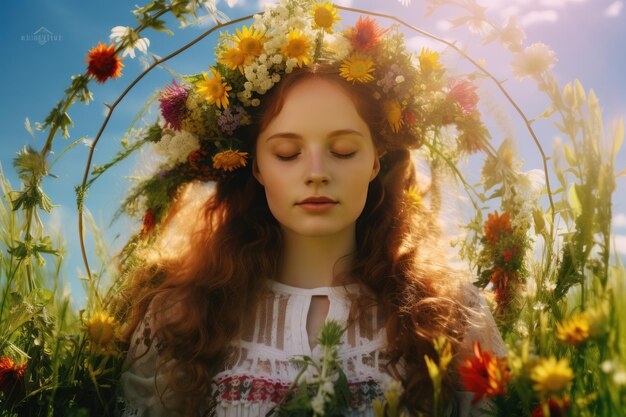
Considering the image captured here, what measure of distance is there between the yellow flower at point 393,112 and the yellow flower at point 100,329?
1334 millimetres

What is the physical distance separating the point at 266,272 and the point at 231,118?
0.66 metres

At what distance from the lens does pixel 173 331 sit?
2453 millimetres

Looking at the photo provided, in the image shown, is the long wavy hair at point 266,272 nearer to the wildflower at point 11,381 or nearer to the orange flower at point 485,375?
the wildflower at point 11,381

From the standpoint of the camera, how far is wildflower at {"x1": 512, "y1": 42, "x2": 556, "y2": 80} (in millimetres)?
2240

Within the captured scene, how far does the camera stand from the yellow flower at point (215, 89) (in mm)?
2580

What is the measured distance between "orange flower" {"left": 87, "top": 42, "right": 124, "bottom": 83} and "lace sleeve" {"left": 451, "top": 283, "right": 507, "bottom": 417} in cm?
170

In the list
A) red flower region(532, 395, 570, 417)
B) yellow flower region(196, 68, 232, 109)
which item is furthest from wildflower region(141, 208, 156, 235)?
red flower region(532, 395, 570, 417)

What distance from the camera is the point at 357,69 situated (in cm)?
246

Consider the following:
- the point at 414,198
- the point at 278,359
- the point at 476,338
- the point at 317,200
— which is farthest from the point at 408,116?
the point at 278,359

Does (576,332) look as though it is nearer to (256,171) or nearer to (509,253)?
(509,253)

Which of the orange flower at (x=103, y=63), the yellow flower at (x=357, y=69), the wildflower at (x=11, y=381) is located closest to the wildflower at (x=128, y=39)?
the orange flower at (x=103, y=63)

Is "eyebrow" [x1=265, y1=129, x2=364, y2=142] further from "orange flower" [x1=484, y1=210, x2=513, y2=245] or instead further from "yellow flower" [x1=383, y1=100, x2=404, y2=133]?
"orange flower" [x1=484, y1=210, x2=513, y2=245]

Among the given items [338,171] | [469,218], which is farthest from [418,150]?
[338,171]

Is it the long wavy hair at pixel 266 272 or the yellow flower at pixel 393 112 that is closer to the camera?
the long wavy hair at pixel 266 272
